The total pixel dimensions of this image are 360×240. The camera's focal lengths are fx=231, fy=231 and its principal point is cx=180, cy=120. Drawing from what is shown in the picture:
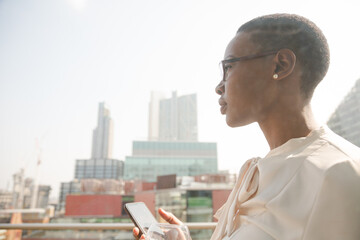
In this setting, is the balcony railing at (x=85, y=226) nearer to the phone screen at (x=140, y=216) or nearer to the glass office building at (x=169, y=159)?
the phone screen at (x=140, y=216)

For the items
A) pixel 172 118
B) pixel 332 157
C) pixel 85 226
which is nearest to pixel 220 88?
pixel 332 157

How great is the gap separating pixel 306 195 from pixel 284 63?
0.32 meters

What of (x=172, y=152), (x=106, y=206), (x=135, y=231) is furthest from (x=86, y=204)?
(x=172, y=152)

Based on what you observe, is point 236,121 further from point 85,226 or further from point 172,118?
point 172,118

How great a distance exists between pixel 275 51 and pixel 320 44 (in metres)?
0.13

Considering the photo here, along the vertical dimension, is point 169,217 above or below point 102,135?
below

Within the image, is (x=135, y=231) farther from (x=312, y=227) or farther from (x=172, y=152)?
(x=172, y=152)

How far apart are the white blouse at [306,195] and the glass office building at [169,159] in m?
37.7

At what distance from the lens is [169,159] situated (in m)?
40.0

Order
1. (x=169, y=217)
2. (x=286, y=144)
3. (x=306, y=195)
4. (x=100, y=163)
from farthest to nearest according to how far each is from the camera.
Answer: (x=100, y=163)
(x=169, y=217)
(x=286, y=144)
(x=306, y=195)

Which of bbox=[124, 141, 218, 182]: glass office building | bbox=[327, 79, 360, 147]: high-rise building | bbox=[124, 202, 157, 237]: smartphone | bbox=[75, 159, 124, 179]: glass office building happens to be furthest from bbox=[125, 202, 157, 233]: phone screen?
bbox=[75, 159, 124, 179]: glass office building

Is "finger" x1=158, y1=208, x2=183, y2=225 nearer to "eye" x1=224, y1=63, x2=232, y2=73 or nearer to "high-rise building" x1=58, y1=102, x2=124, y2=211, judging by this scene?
"eye" x1=224, y1=63, x2=232, y2=73

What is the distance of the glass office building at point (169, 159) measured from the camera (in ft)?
124

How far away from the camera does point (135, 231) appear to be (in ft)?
2.37
